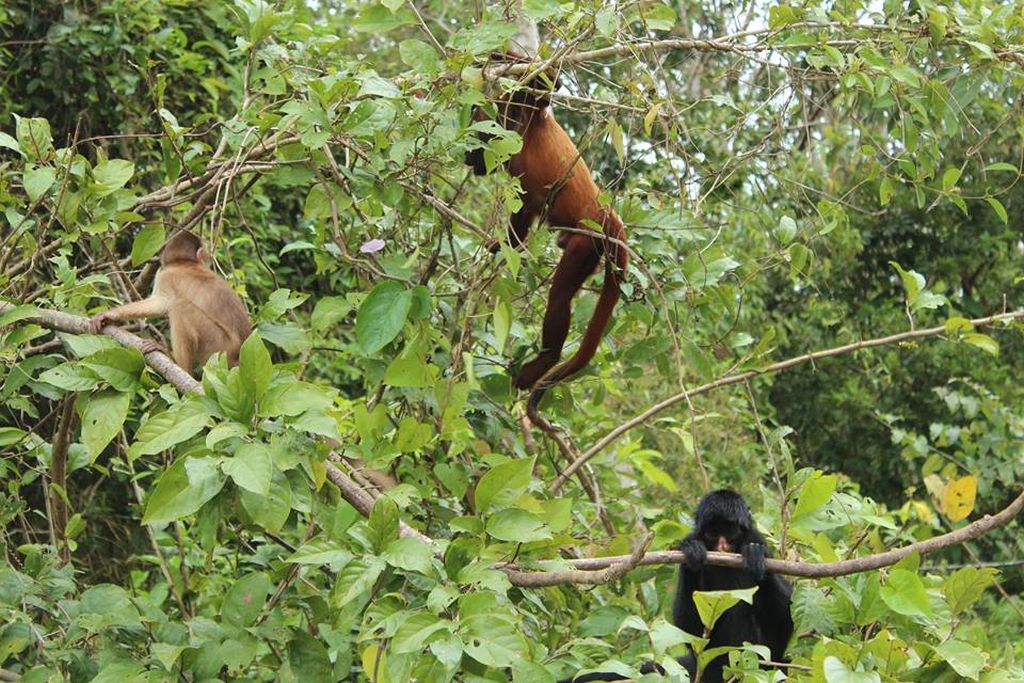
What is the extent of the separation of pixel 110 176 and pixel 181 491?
1.45m

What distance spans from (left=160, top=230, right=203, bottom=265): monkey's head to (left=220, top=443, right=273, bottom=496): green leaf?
257 centimetres

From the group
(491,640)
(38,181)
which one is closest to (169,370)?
(38,181)

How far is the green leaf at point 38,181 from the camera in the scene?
3.02 meters

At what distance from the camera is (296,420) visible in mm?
2406

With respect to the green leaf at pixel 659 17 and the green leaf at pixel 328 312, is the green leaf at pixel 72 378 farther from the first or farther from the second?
the green leaf at pixel 659 17

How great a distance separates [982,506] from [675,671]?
8.98m

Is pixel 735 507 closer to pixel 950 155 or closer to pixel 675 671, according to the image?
pixel 675 671

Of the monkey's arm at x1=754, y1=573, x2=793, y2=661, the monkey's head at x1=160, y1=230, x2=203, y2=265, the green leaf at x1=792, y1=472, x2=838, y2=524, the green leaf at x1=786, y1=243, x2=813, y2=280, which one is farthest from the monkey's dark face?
the monkey's head at x1=160, y1=230, x2=203, y2=265

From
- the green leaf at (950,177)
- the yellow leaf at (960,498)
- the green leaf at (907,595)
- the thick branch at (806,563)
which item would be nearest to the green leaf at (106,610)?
the thick branch at (806,563)

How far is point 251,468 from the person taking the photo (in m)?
2.19

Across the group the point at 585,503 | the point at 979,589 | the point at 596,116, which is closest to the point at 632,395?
the point at 585,503

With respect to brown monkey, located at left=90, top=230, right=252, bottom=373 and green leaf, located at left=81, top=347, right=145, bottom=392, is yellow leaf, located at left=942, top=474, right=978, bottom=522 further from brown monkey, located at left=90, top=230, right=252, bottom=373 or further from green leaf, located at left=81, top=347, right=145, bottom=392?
brown monkey, located at left=90, top=230, right=252, bottom=373

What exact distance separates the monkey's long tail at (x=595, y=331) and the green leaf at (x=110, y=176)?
1505 millimetres

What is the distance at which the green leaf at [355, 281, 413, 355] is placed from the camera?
292 centimetres
